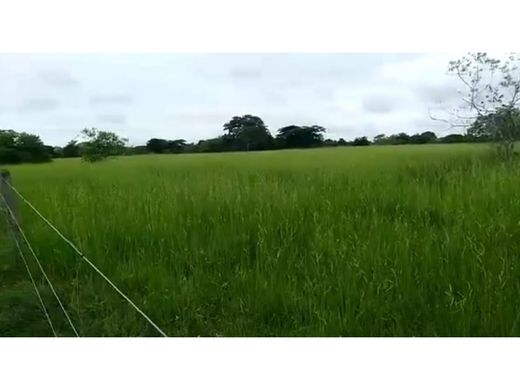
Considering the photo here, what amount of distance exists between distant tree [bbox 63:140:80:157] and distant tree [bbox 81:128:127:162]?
3 cm

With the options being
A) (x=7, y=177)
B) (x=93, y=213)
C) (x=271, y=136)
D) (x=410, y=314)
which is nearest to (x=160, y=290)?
(x=93, y=213)

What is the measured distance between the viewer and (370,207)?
1.90 m

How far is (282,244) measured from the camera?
1.84 metres

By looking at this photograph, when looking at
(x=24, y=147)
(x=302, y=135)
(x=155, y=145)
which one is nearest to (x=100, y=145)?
(x=155, y=145)

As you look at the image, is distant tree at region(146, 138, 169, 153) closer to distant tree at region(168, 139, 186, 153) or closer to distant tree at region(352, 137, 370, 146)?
distant tree at region(168, 139, 186, 153)

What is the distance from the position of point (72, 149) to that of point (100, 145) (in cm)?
14

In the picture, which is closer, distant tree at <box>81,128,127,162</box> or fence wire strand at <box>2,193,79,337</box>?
fence wire strand at <box>2,193,79,337</box>

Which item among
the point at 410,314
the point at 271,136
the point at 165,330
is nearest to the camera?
the point at 410,314

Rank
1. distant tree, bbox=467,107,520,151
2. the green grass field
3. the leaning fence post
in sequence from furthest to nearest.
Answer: the leaning fence post, distant tree, bbox=467,107,520,151, the green grass field

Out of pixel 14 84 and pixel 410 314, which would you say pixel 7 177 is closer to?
pixel 14 84

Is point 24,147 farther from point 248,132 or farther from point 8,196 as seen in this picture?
point 248,132

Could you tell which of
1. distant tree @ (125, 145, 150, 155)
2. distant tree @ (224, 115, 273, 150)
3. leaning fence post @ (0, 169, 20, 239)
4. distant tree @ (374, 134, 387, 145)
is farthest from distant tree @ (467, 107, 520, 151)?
leaning fence post @ (0, 169, 20, 239)

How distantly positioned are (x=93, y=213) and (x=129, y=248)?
0.82 feet

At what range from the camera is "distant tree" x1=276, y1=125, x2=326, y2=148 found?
200 centimetres
